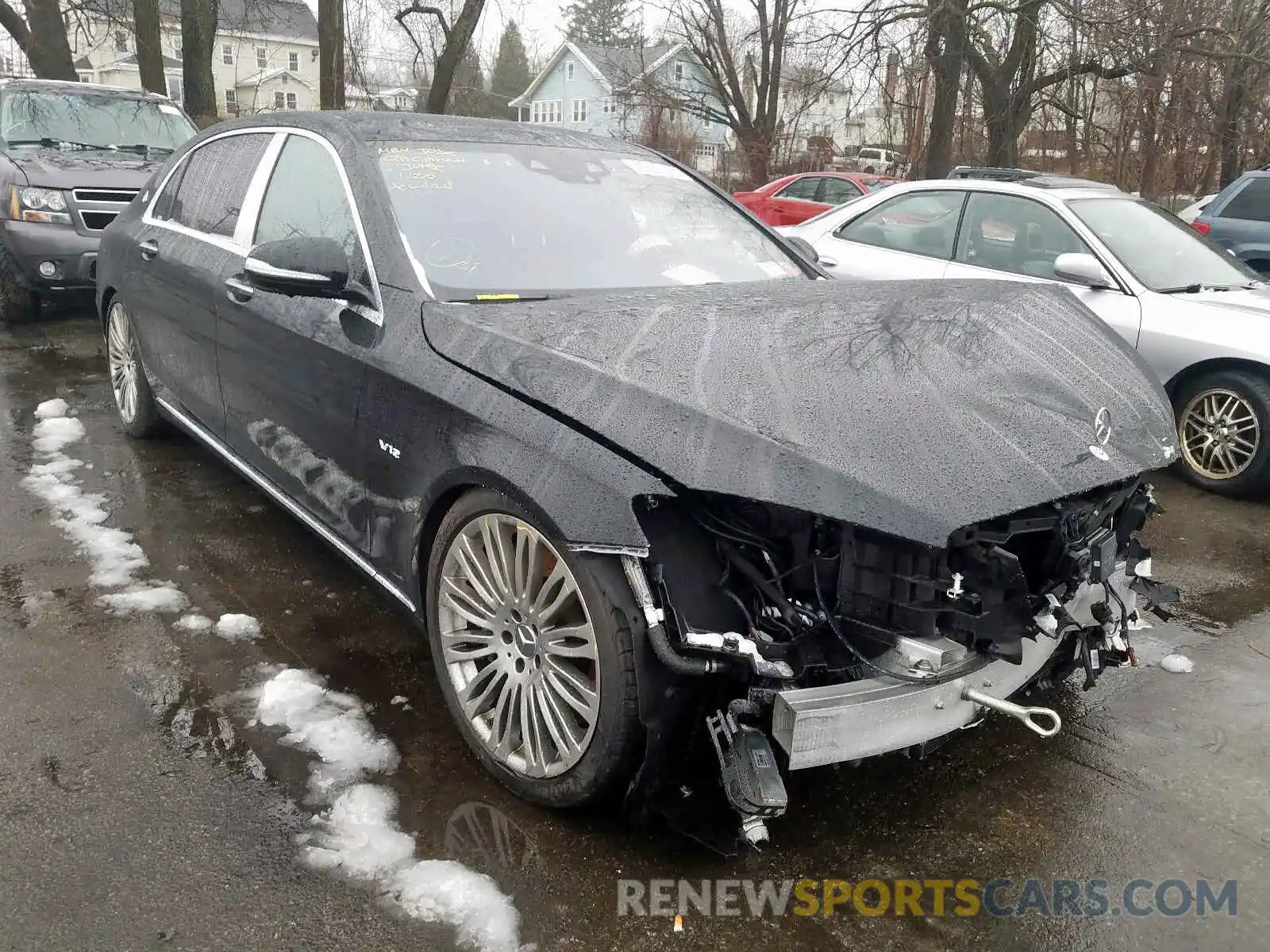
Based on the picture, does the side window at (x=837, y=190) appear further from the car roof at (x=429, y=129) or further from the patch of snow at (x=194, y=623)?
the patch of snow at (x=194, y=623)

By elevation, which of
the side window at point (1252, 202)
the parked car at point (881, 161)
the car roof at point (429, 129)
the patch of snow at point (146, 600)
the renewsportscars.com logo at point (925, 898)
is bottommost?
the renewsportscars.com logo at point (925, 898)

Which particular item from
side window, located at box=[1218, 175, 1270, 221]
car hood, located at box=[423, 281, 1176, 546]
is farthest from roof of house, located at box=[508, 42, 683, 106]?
car hood, located at box=[423, 281, 1176, 546]

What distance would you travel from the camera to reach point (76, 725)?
2830 millimetres

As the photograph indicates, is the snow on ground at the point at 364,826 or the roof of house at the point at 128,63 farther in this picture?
the roof of house at the point at 128,63

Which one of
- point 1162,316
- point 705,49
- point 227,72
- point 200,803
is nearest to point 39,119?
point 200,803

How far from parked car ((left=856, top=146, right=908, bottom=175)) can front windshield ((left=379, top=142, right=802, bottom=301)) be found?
20.4 metres

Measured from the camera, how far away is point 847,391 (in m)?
2.28

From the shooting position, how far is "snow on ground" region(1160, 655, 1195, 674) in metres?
3.46

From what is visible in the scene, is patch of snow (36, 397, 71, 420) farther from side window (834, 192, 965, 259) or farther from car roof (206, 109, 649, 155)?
side window (834, 192, 965, 259)

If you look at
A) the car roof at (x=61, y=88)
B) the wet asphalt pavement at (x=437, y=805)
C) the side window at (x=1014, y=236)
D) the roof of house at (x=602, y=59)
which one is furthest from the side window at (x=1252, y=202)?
the roof of house at (x=602, y=59)

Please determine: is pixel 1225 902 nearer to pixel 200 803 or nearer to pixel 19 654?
pixel 200 803

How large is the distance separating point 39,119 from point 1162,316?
9.07m

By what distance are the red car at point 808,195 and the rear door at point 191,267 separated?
11.3 meters

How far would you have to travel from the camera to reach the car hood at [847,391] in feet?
6.72
